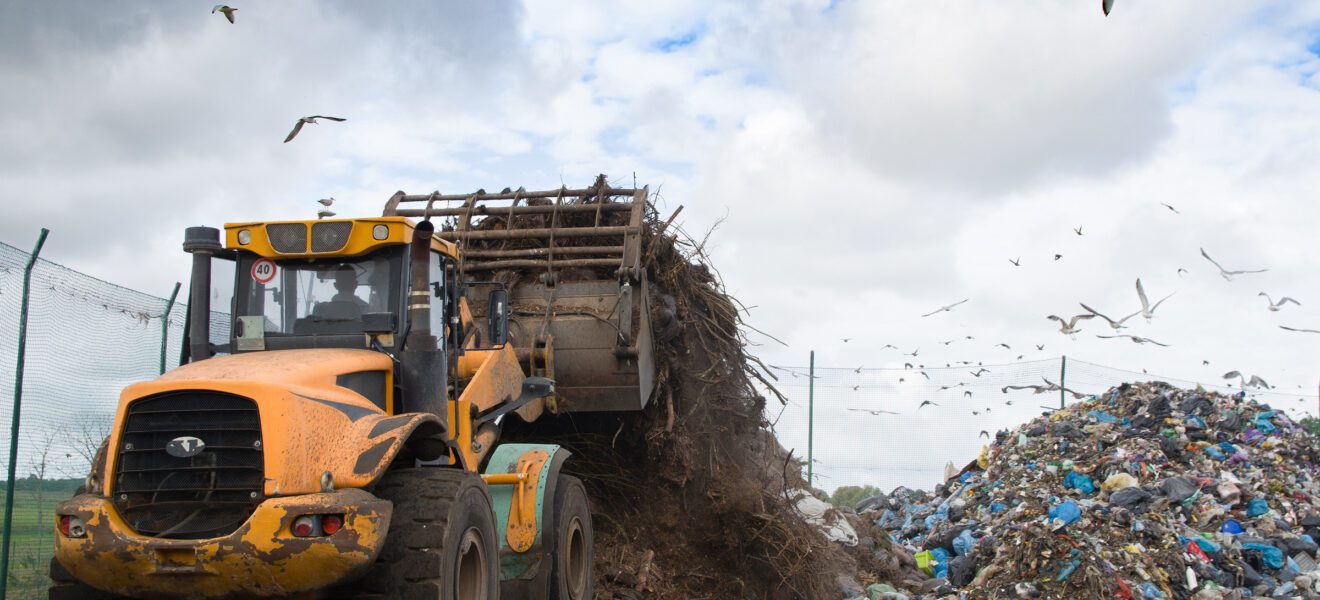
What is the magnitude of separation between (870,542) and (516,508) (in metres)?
5.70

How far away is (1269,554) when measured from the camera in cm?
1023

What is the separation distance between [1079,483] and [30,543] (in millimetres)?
9682

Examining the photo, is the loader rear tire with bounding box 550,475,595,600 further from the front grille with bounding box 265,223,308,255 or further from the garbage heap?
the garbage heap

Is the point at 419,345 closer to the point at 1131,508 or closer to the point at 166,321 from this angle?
the point at 166,321

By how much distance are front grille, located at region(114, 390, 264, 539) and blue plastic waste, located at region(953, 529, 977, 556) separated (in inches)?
329

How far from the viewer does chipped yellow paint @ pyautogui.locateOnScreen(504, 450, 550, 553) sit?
6742 mm

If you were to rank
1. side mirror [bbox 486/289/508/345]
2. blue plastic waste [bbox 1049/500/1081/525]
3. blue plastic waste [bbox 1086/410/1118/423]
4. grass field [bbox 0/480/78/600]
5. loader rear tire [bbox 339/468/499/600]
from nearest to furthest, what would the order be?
loader rear tire [bbox 339/468/499/600] < side mirror [bbox 486/289/508/345] < grass field [bbox 0/480/78/600] < blue plastic waste [bbox 1049/500/1081/525] < blue plastic waste [bbox 1086/410/1118/423]

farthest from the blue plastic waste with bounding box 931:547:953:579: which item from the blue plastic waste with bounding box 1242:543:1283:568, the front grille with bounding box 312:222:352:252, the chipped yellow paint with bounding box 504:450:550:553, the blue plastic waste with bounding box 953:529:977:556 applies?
the front grille with bounding box 312:222:352:252

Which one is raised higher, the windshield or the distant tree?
the windshield

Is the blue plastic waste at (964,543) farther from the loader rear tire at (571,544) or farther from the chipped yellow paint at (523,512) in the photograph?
the chipped yellow paint at (523,512)

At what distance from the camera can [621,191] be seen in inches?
373

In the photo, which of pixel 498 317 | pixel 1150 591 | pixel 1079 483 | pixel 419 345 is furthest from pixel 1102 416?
pixel 419 345

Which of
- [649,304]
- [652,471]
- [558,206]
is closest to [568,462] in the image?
[652,471]

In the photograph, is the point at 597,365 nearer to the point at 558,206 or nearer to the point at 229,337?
the point at 558,206
